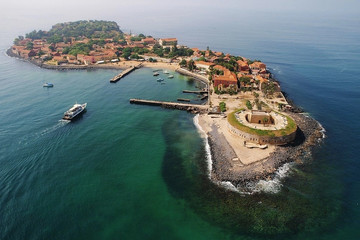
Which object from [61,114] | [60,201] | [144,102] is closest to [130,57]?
[144,102]

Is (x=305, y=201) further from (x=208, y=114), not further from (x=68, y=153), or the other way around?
(x=68, y=153)

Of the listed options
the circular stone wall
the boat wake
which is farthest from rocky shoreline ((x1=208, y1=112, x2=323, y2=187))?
the boat wake

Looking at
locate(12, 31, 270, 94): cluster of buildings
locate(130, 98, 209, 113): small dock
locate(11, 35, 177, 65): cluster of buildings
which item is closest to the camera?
locate(130, 98, 209, 113): small dock

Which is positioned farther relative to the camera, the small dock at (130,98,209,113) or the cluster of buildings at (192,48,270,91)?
the cluster of buildings at (192,48,270,91)

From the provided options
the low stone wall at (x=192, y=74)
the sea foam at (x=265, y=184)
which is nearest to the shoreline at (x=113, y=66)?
the low stone wall at (x=192, y=74)

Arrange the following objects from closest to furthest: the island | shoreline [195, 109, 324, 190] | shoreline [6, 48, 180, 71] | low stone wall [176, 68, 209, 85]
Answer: shoreline [195, 109, 324, 190]
the island
low stone wall [176, 68, 209, 85]
shoreline [6, 48, 180, 71]

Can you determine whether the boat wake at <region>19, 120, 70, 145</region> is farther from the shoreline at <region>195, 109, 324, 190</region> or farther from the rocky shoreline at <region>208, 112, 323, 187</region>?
the rocky shoreline at <region>208, 112, 323, 187</region>

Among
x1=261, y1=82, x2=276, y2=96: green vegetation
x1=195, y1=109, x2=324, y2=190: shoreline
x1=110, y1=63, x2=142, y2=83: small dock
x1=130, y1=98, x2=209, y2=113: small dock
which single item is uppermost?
x1=261, y1=82, x2=276, y2=96: green vegetation

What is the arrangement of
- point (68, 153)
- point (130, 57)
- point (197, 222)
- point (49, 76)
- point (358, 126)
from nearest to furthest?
point (197, 222) → point (68, 153) → point (358, 126) → point (49, 76) → point (130, 57)
